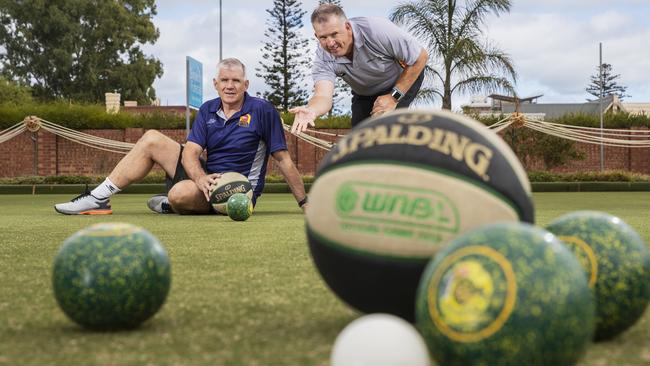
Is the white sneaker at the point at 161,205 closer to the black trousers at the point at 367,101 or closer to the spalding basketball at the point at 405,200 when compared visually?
the black trousers at the point at 367,101

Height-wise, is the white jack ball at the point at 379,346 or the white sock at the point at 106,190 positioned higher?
the white sock at the point at 106,190

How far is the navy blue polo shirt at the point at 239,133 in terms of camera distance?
840 cm

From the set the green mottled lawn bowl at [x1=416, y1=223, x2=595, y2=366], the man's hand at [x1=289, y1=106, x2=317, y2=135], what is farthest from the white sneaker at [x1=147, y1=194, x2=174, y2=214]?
the green mottled lawn bowl at [x1=416, y1=223, x2=595, y2=366]

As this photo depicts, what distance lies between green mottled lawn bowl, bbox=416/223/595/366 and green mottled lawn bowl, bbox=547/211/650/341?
574mm

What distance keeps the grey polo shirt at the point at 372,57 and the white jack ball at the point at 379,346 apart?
180 inches

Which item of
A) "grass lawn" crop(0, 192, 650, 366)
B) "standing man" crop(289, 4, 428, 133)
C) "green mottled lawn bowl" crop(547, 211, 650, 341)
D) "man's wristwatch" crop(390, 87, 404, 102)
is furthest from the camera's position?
"man's wristwatch" crop(390, 87, 404, 102)

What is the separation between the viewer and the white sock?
8750mm

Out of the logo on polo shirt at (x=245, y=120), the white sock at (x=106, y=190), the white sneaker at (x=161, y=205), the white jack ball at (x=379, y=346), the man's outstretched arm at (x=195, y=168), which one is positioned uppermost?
the logo on polo shirt at (x=245, y=120)

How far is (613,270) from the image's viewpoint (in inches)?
103

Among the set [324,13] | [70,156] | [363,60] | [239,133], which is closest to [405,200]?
[324,13]

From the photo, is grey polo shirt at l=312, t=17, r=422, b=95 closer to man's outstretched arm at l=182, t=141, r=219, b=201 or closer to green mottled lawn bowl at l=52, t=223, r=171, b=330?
man's outstretched arm at l=182, t=141, r=219, b=201

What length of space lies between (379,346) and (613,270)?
115cm

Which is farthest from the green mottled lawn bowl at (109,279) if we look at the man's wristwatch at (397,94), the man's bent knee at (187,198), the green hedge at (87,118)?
the green hedge at (87,118)

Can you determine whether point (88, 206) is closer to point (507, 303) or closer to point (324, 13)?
point (324, 13)
